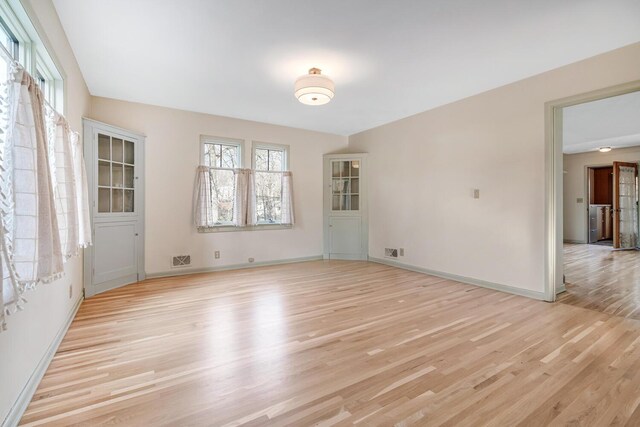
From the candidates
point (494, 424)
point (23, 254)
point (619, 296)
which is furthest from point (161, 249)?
point (619, 296)

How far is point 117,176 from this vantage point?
13.9ft

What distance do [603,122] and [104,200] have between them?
7911 mm

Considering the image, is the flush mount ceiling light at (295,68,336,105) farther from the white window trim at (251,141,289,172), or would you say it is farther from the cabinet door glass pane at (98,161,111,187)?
the cabinet door glass pane at (98,161,111,187)

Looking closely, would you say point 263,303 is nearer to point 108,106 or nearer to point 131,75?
point 131,75

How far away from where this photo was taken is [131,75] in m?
3.56

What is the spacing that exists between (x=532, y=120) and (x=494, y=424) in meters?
3.42

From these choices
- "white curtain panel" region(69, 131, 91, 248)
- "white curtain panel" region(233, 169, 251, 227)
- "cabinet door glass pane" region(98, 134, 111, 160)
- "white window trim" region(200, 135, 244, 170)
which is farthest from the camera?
"white curtain panel" region(233, 169, 251, 227)

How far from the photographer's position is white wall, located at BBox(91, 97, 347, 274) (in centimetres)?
460

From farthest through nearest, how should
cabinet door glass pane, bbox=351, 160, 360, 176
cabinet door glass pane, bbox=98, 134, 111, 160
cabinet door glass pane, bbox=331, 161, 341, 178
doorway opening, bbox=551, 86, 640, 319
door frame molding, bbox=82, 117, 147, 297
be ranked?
cabinet door glass pane, bbox=331, 161, 341, 178 → cabinet door glass pane, bbox=351, 160, 360, 176 → cabinet door glass pane, bbox=98, 134, 111, 160 → door frame molding, bbox=82, 117, 147, 297 → doorway opening, bbox=551, 86, 640, 319

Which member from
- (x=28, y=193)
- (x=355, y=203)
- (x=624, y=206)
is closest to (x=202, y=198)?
(x=355, y=203)

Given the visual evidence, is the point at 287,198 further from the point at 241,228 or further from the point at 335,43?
the point at 335,43

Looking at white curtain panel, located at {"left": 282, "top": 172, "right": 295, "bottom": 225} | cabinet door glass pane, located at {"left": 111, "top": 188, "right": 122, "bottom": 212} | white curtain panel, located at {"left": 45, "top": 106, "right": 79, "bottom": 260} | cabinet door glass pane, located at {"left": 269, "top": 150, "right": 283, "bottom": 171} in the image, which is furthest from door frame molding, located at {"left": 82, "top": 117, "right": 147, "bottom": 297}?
white curtain panel, located at {"left": 282, "top": 172, "right": 295, "bottom": 225}

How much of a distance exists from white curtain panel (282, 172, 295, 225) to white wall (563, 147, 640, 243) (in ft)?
26.9

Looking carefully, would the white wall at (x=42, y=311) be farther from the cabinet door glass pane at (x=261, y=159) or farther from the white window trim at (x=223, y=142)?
the cabinet door glass pane at (x=261, y=159)
